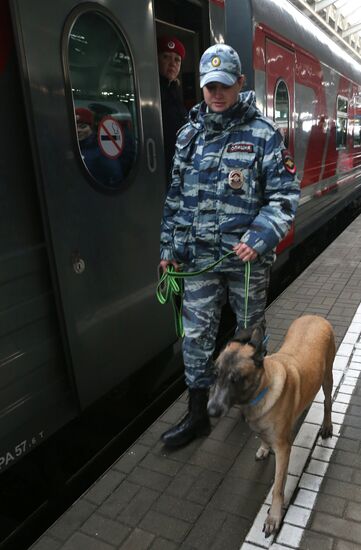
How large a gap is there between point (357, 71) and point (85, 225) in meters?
8.94

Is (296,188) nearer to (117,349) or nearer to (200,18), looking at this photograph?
(117,349)

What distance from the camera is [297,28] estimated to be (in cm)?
593

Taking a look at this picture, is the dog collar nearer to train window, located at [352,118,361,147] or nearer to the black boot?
the black boot

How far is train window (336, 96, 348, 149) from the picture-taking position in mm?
8125

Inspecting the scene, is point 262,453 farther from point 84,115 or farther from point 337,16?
point 337,16

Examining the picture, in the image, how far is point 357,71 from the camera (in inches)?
378

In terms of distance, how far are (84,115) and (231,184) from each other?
0.86 m

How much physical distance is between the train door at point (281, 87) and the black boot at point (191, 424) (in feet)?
10.9

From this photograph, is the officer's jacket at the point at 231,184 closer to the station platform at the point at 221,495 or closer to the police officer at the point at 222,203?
the police officer at the point at 222,203

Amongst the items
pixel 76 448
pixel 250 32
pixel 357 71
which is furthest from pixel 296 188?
pixel 357 71

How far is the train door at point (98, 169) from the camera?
7.53 ft

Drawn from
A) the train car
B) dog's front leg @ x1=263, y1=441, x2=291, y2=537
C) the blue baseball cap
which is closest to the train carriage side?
the train car

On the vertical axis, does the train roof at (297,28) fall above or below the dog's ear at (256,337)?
above

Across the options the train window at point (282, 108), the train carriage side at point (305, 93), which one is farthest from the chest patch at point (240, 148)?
the train window at point (282, 108)
